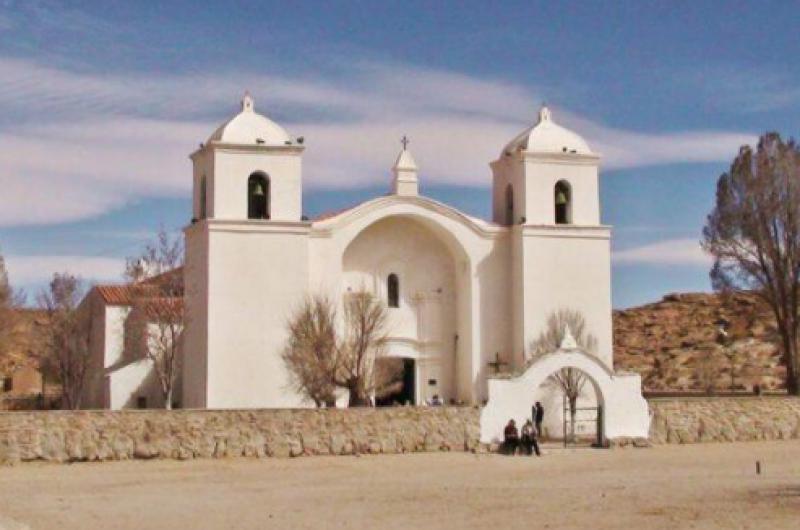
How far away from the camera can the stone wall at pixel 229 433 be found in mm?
31344

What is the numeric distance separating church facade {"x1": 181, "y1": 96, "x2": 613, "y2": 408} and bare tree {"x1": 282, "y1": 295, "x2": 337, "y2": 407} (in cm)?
37

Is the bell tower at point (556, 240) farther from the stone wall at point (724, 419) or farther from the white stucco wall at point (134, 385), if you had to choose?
the white stucco wall at point (134, 385)

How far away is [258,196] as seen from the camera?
141 feet

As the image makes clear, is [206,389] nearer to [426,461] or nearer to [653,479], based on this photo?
[426,461]

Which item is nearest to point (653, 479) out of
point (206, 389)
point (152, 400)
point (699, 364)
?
point (206, 389)

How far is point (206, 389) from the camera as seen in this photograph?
133ft

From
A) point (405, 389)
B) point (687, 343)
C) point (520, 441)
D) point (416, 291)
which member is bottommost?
point (520, 441)

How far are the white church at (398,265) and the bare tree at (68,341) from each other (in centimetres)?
400

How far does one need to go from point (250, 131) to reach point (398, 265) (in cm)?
697

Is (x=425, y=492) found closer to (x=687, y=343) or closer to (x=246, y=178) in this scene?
(x=246, y=178)

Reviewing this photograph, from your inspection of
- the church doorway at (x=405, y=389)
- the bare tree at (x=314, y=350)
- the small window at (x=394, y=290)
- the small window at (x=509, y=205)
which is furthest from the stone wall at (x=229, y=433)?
the small window at (x=509, y=205)

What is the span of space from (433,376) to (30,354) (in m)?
27.2

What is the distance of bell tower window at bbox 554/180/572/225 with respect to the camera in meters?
45.1

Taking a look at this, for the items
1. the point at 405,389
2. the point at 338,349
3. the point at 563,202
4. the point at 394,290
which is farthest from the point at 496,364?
the point at 338,349
